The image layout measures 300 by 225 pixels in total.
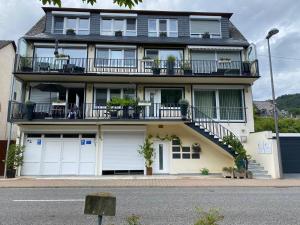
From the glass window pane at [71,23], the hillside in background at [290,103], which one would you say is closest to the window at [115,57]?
the glass window pane at [71,23]

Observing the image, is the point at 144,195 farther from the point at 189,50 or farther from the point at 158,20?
the point at 158,20

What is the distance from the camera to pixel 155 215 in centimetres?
647

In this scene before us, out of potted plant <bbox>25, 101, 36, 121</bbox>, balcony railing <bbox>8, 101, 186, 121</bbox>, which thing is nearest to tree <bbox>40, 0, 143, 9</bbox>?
balcony railing <bbox>8, 101, 186, 121</bbox>

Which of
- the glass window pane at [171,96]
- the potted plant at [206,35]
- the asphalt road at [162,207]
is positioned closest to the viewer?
the asphalt road at [162,207]

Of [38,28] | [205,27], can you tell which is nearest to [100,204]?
[205,27]

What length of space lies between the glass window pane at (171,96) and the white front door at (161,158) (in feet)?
10.5

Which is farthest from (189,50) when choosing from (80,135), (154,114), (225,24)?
(80,135)

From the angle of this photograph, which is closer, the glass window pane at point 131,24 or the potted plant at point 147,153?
the potted plant at point 147,153

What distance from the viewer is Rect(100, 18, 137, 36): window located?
20000 millimetres

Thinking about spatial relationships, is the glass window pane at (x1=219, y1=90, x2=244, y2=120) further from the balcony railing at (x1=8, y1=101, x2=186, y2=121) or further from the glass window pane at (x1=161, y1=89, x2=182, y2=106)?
the balcony railing at (x1=8, y1=101, x2=186, y2=121)

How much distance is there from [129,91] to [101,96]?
204cm

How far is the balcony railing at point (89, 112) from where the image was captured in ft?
51.8

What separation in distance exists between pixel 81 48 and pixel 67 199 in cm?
1291

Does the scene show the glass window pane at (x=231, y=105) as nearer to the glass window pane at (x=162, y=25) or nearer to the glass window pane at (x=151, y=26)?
the glass window pane at (x=162, y=25)
